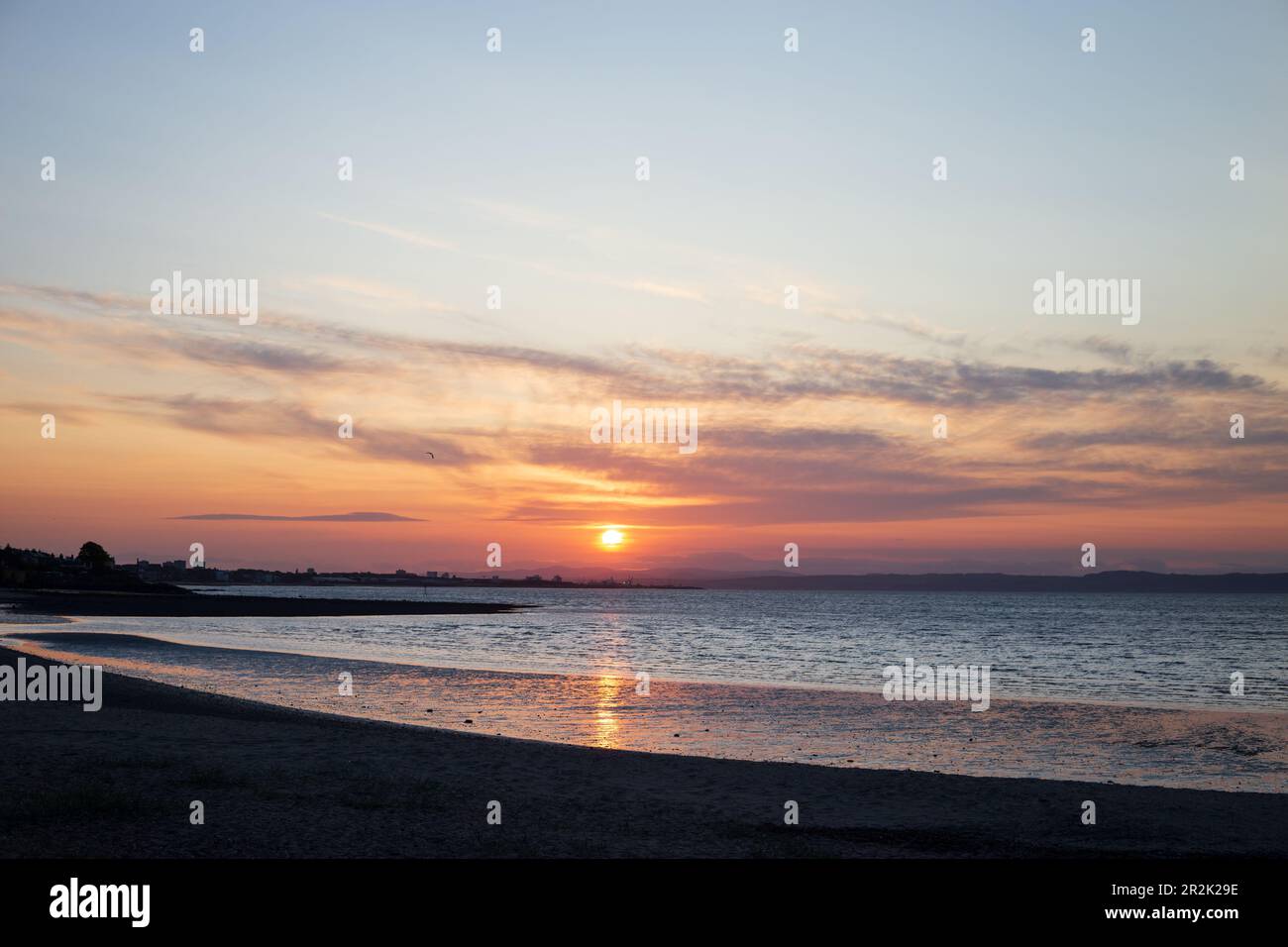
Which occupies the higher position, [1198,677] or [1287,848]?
[1287,848]

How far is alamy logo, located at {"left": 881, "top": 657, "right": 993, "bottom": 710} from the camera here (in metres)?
35.4

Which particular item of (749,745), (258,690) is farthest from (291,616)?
(749,745)

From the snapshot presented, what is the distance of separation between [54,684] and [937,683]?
33167mm

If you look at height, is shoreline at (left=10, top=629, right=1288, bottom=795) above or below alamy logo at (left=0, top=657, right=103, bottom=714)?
below

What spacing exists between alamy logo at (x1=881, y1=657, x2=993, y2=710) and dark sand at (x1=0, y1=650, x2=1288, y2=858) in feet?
53.7

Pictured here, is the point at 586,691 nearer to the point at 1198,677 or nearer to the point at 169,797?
the point at 169,797
